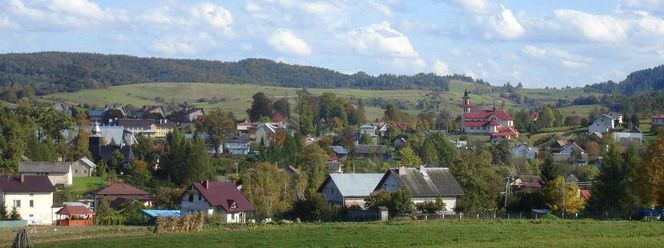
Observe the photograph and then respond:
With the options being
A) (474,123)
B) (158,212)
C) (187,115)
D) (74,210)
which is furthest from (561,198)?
(187,115)

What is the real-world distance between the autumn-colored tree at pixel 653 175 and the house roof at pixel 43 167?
48.1m

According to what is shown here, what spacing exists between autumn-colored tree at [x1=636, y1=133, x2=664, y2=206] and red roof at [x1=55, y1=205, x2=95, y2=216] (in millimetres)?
32184

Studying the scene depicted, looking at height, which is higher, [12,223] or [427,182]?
[427,182]

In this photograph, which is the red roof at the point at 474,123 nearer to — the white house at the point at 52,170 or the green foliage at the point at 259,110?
the green foliage at the point at 259,110

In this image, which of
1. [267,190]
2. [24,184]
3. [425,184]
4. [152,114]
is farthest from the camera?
[152,114]

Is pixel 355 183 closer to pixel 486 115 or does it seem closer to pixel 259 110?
pixel 486 115

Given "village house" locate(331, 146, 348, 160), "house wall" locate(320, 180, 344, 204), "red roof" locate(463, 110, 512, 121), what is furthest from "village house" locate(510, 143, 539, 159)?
"house wall" locate(320, 180, 344, 204)

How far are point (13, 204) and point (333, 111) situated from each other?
89.9 m

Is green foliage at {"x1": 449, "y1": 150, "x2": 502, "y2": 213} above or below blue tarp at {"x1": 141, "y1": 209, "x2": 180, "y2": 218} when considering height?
above

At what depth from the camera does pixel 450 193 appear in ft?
204

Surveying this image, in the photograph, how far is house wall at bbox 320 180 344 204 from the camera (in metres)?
66.1

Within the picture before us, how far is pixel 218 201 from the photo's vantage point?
61.4 meters

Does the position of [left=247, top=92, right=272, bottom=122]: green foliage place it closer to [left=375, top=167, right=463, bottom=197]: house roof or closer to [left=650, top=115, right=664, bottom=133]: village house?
[left=650, top=115, right=664, bottom=133]: village house

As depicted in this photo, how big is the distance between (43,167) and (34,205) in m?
Result: 18.7
